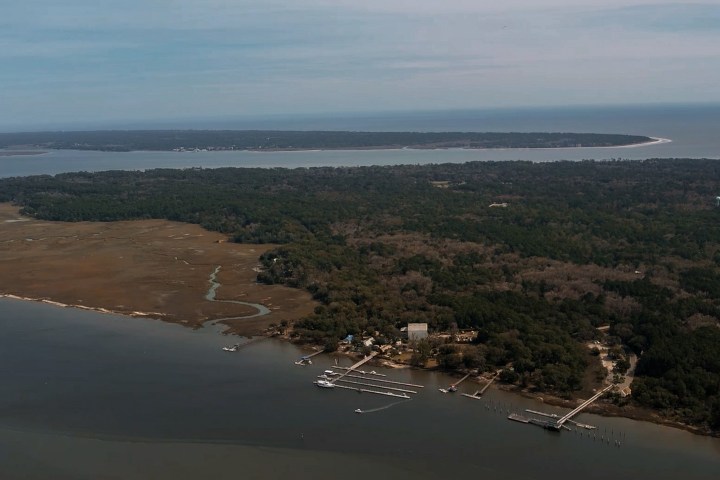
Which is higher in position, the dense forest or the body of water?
the dense forest

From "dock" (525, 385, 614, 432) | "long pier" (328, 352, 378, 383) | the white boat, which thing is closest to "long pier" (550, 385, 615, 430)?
"dock" (525, 385, 614, 432)

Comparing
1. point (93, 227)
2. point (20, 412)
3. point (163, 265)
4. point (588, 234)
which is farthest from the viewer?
point (93, 227)

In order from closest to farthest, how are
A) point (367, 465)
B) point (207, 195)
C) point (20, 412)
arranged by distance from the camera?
point (367, 465), point (20, 412), point (207, 195)

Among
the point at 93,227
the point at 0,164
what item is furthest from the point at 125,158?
the point at 93,227

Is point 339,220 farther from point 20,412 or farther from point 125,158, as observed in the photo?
point 125,158

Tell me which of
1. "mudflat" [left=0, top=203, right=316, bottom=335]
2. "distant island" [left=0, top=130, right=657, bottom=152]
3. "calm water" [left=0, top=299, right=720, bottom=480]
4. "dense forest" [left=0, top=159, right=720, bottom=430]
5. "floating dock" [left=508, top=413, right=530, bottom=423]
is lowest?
"calm water" [left=0, top=299, right=720, bottom=480]

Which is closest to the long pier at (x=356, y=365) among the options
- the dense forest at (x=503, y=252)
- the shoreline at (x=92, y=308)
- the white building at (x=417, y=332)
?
the dense forest at (x=503, y=252)

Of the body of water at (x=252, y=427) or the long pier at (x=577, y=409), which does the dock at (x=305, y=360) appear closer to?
the body of water at (x=252, y=427)

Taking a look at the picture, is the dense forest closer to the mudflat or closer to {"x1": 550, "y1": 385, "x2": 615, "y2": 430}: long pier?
{"x1": 550, "y1": 385, "x2": 615, "y2": 430}: long pier
